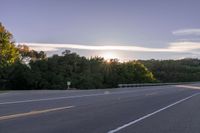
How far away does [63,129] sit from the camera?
12984 millimetres

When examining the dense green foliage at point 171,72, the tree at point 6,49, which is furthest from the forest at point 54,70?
the dense green foliage at point 171,72

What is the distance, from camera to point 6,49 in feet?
261

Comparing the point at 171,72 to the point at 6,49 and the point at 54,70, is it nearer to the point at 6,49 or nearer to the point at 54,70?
the point at 54,70

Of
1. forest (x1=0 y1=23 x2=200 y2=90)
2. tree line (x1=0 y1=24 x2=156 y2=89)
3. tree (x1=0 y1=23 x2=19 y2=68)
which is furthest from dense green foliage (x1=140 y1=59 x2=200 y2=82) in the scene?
tree (x1=0 y1=23 x2=19 y2=68)

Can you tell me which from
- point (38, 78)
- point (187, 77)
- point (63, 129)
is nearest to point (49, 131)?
point (63, 129)

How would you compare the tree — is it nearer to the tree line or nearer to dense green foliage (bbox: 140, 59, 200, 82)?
the tree line

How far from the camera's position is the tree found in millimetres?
79188

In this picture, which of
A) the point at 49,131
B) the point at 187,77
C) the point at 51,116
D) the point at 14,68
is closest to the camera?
the point at 49,131

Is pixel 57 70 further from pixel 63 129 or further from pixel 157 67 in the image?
pixel 157 67

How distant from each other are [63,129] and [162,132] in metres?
2.87

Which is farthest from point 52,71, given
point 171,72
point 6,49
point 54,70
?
point 171,72

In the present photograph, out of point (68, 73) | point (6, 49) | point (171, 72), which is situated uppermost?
point (6, 49)

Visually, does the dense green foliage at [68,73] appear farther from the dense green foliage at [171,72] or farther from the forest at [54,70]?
the dense green foliage at [171,72]

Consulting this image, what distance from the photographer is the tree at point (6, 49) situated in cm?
7919
